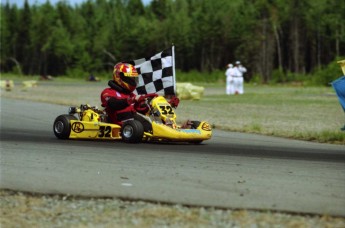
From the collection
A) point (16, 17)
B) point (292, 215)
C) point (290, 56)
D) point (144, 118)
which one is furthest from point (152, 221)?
point (16, 17)

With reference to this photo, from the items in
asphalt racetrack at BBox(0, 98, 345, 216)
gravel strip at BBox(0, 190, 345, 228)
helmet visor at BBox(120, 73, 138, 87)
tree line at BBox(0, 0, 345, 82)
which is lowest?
gravel strip at BBox(0, 190, 345, 228)

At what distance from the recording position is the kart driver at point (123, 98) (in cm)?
1113

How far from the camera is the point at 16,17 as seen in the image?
10388 cm

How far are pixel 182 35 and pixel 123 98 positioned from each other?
246ft

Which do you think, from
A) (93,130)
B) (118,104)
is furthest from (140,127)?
(93,130)

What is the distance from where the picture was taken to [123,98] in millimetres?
11195

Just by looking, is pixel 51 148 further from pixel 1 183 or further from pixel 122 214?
pixel 122 214

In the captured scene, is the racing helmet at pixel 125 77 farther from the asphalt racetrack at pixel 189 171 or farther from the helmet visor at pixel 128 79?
the asphalt racetrack at pixel 189 171

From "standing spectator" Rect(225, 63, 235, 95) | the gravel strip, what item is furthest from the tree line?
the gravel strip

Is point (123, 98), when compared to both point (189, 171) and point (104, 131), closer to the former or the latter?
point (104, 131)

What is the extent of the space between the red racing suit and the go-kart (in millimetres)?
141

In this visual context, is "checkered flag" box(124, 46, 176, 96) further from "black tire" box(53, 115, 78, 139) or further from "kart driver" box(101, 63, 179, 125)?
"black tire" box(53, 115, 78, 139)

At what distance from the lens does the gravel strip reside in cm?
528

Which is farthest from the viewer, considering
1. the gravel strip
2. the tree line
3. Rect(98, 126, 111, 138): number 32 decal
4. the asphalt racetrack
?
the tree line
